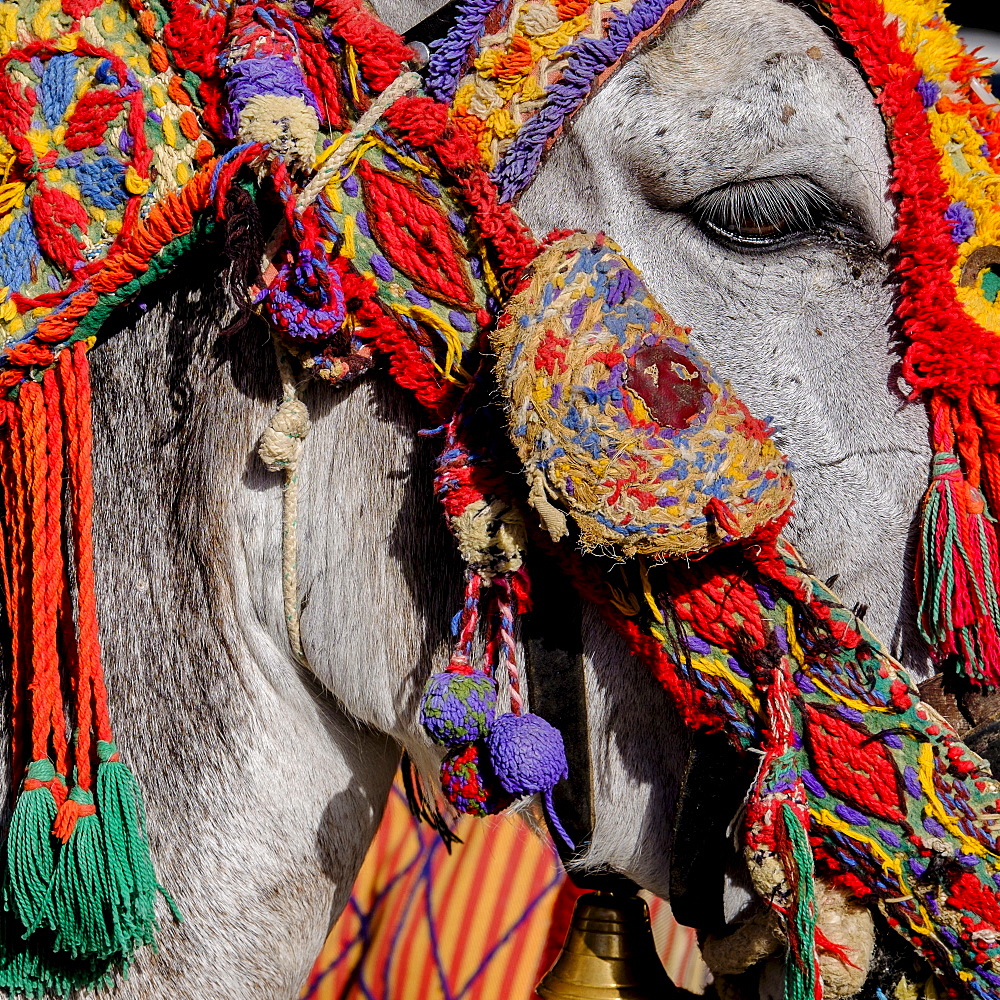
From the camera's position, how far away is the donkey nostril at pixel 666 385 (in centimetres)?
117

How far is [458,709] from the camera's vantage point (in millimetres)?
1263

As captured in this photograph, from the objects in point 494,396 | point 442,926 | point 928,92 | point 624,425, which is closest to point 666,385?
point 624,425

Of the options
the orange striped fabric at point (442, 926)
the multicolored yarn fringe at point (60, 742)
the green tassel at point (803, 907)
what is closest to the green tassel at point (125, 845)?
the multicolored yarn fringe at point (60, 742)

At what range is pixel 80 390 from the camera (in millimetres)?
1487

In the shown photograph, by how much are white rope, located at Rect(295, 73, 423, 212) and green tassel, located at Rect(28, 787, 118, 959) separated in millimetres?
839

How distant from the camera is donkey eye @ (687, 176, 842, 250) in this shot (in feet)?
4.09

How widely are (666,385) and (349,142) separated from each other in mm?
508

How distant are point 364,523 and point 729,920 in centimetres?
69

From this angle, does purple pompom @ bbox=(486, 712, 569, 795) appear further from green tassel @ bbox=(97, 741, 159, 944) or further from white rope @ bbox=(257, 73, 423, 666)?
green tassel @ bbox=(97, 741, 159, 944)

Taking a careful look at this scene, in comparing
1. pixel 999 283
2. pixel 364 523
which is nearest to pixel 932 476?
pixel 999 283

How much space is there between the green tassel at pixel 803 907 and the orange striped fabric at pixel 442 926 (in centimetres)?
297

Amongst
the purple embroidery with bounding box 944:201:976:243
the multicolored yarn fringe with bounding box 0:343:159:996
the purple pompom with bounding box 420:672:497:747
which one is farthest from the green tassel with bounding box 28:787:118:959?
the purple embroidery with bounding box 944:201:976:243

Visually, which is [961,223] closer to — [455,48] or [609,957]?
[455,48]

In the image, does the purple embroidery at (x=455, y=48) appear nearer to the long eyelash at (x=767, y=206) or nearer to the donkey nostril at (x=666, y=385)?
the long eyelash at (x=767, y=206)
